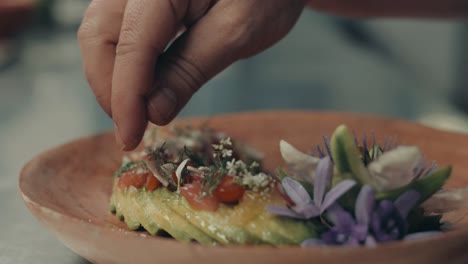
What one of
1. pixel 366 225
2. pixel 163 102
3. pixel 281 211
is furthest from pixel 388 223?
pixel 163 102

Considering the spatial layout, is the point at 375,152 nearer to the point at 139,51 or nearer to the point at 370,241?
the point at 370,241

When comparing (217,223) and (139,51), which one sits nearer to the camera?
(217,223)

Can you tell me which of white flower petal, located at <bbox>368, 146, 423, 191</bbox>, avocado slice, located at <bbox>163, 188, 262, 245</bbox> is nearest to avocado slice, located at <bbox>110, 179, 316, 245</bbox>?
→ avocado slice, located at <bbox>163, 188, 262, 245</bbox>

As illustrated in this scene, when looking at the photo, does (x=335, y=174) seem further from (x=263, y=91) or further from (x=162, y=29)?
(x=263, y=91)

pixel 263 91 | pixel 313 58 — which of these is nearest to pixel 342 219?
pixel 263 91

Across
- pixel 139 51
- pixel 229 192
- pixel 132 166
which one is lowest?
pixel 132 166

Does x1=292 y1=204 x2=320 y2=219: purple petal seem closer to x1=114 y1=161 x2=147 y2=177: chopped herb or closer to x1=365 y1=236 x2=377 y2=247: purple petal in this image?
x1=365 y1=236 x2=377 y2=247: purple petal
